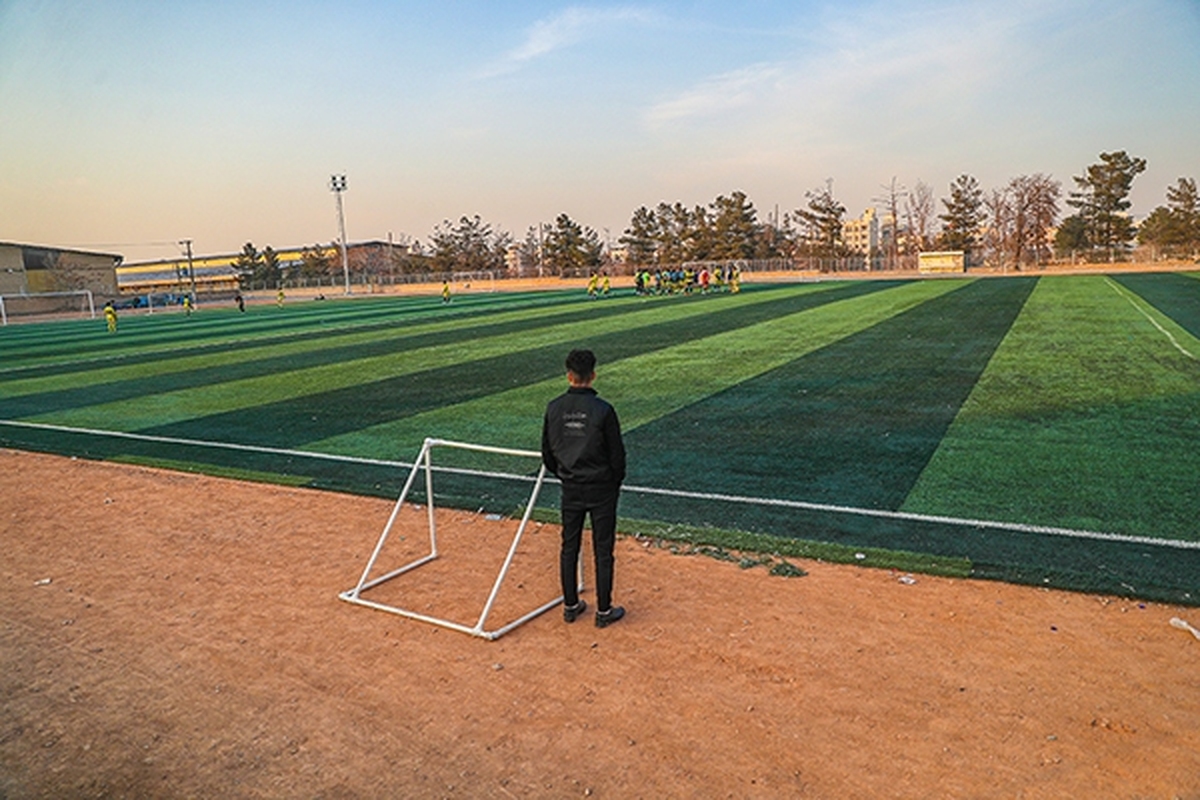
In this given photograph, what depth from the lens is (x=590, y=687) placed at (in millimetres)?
4551

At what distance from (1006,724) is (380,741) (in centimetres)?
327

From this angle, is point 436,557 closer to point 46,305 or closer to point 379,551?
point 379,551

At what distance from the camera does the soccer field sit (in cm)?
673

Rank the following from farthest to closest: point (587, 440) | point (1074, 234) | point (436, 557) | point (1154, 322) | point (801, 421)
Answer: point (1074, 234) → point (1154, 322) → point (801, 421) → point (436, 557) → point (587, 440)

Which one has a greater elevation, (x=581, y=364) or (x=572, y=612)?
(x=581, y=364)

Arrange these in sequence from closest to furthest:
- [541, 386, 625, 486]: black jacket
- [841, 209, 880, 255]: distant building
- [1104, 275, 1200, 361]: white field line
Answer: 1. [541, 386, 625, 486]: black jacket
2. [1104, 275, 1200, 361]: white field line
3. [841, 209, 880, 255]: distant building

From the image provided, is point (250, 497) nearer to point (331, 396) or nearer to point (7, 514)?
point (7, 514)

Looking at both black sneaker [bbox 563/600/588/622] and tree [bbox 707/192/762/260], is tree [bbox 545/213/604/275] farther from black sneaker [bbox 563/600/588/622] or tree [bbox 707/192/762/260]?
black sneaker [bbox 563/600/588/622]

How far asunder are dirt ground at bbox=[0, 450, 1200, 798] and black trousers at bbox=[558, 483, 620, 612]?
1.09 ft

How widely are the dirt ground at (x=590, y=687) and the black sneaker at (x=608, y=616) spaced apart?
0.06 metres

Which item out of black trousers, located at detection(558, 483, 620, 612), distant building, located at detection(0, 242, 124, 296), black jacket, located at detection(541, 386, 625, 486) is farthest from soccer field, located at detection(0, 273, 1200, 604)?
distant building, located at detection(0, 242, 124, 296)

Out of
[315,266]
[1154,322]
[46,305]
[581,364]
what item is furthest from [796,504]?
[315,266]

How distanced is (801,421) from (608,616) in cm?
651

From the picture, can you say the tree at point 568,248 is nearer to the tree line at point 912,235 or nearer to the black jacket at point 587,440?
the tree line at point 912,235
